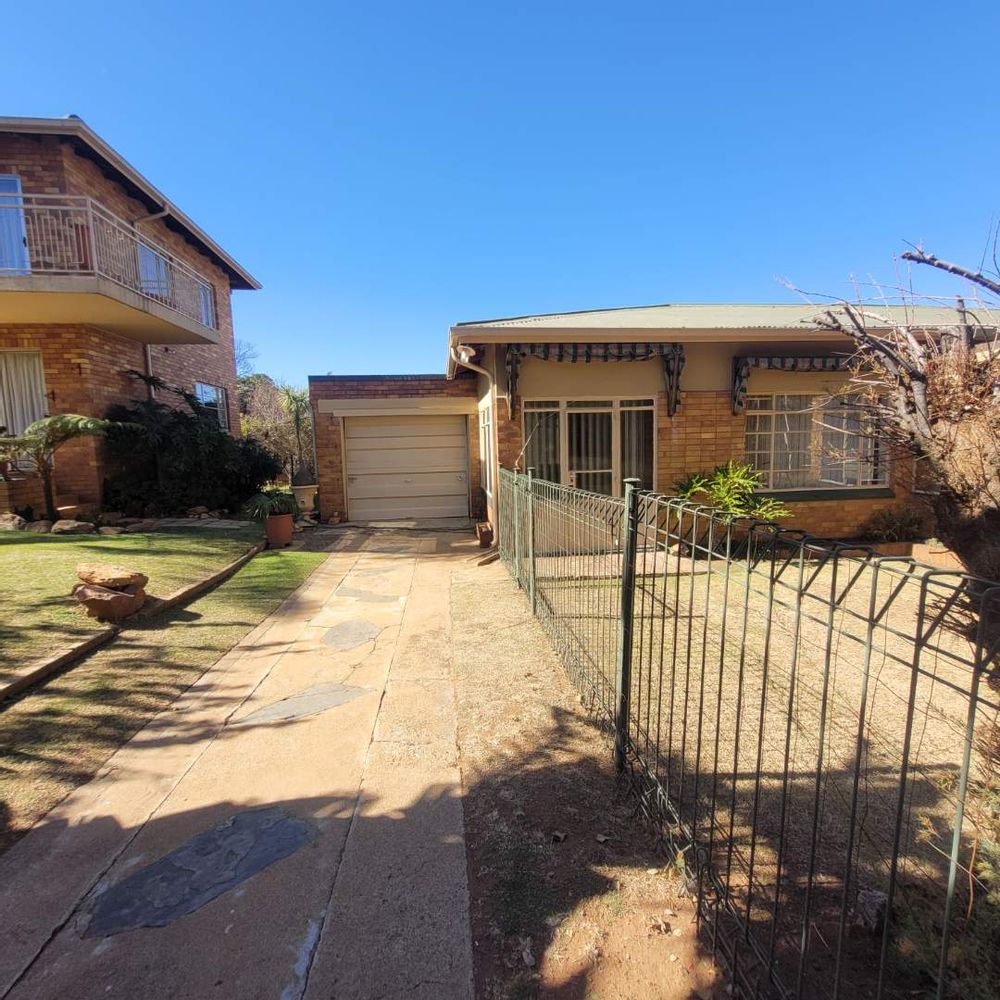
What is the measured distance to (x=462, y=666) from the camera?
4.28 meters

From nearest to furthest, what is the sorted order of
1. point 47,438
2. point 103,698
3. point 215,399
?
point 103,698
point 47,438
point 215,399

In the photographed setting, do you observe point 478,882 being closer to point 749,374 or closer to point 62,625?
point 62,625

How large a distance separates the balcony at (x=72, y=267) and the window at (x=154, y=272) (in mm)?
325

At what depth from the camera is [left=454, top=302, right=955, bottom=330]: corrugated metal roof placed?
310 inches

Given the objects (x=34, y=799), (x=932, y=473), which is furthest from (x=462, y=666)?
(x=932, y=473)

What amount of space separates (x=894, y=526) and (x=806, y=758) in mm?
7288

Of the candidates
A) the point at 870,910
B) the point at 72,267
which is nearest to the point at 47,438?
the point at 72,267

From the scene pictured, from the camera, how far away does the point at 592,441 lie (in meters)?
8.44

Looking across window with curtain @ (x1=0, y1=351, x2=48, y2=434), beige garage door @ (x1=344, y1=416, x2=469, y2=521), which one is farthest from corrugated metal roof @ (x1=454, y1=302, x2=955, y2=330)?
window with curtain @ (x1=0, y1=351, x2=48, y2=434)

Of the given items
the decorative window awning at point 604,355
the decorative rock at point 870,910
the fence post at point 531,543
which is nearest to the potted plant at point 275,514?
the decorative window awning at point 604,355

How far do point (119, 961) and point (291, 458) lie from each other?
19506 mm

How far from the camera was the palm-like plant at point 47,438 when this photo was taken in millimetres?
8492

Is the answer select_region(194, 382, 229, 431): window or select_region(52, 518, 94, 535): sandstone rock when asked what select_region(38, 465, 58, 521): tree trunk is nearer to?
select_region(52, 518, 94, 535): sandstone rock

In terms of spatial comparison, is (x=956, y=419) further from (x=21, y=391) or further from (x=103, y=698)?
(x=21, y=391)
